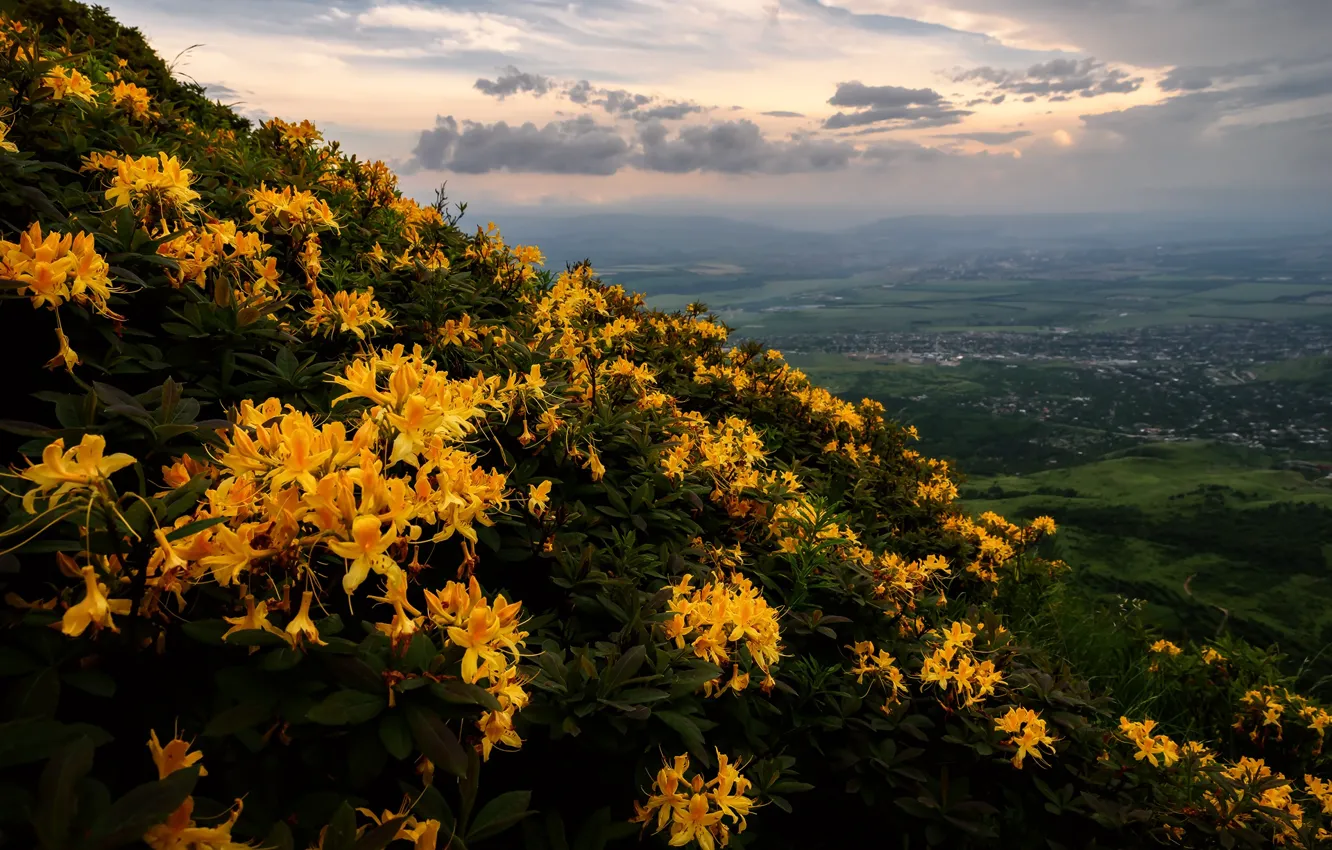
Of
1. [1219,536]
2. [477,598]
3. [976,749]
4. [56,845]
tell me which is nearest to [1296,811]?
[976,749]

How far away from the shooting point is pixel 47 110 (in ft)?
8.57

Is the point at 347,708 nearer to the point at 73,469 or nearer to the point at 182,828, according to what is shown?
the point at 182,828

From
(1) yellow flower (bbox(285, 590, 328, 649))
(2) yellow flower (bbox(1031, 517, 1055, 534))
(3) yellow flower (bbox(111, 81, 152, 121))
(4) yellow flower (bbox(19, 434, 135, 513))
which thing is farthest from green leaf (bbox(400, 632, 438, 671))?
(2) yellow flower (bbox(1031, 517, 1055, 534))

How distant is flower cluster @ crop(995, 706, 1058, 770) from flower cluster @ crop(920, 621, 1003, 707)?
12 centimetres

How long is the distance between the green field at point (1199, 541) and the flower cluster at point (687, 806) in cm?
806

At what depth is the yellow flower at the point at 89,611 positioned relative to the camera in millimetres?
988

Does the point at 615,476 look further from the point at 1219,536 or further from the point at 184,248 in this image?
the point at 1219,536

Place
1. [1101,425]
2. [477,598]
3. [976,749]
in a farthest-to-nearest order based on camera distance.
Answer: [1101,425], [976,749], [477,598]

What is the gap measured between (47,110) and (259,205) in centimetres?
83

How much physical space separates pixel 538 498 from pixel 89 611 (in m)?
1.17

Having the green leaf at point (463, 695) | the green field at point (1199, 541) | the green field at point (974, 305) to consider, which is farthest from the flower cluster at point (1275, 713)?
the green field at point (974, 305)

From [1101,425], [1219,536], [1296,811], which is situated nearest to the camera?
[1296,811]

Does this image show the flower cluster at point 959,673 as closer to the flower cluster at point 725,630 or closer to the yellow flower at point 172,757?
the flower cluster at point 725,630

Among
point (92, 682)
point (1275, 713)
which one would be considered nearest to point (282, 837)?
point (92, 682)
